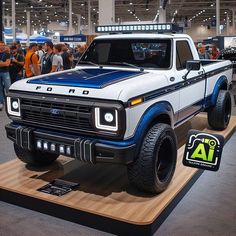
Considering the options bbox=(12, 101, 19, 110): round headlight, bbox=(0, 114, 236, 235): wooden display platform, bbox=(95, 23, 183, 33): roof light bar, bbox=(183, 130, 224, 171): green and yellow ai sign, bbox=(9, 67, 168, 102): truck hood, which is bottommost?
bbox=(0, 114, 236, 235): wooden display platform

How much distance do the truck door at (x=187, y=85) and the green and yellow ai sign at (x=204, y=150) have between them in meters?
1.28

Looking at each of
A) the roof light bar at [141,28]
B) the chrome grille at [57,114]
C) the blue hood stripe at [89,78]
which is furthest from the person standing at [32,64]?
the chrome grille at [57,114]

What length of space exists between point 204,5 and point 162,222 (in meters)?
35.5

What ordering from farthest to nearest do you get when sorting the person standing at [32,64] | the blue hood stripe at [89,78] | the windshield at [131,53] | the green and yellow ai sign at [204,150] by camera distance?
the person standing at [32,64] < the windshield at [131,53] < the blue hood stripe at [89,78] < the green and yellow ai sign at [204,150]

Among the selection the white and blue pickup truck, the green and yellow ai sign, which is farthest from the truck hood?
the green and yellow ai sign

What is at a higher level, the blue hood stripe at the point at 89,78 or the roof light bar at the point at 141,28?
the roof light bar at the point at 141,28

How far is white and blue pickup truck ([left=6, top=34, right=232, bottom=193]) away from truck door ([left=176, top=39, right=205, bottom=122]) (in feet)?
0.05

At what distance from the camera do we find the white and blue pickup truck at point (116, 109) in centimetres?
342

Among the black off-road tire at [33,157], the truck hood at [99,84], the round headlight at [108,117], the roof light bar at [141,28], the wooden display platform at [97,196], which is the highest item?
the roof light bar at [141,28]

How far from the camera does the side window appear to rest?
470 cm

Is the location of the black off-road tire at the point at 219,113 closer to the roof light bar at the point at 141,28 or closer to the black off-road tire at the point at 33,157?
the roof light bar at the point at 141,28

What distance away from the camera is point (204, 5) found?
35969 millimetres

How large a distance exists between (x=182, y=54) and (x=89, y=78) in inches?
63.7

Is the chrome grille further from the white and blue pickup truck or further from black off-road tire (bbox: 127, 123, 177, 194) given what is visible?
black off-road tire (bbox: 127, 123, 177, 194)
